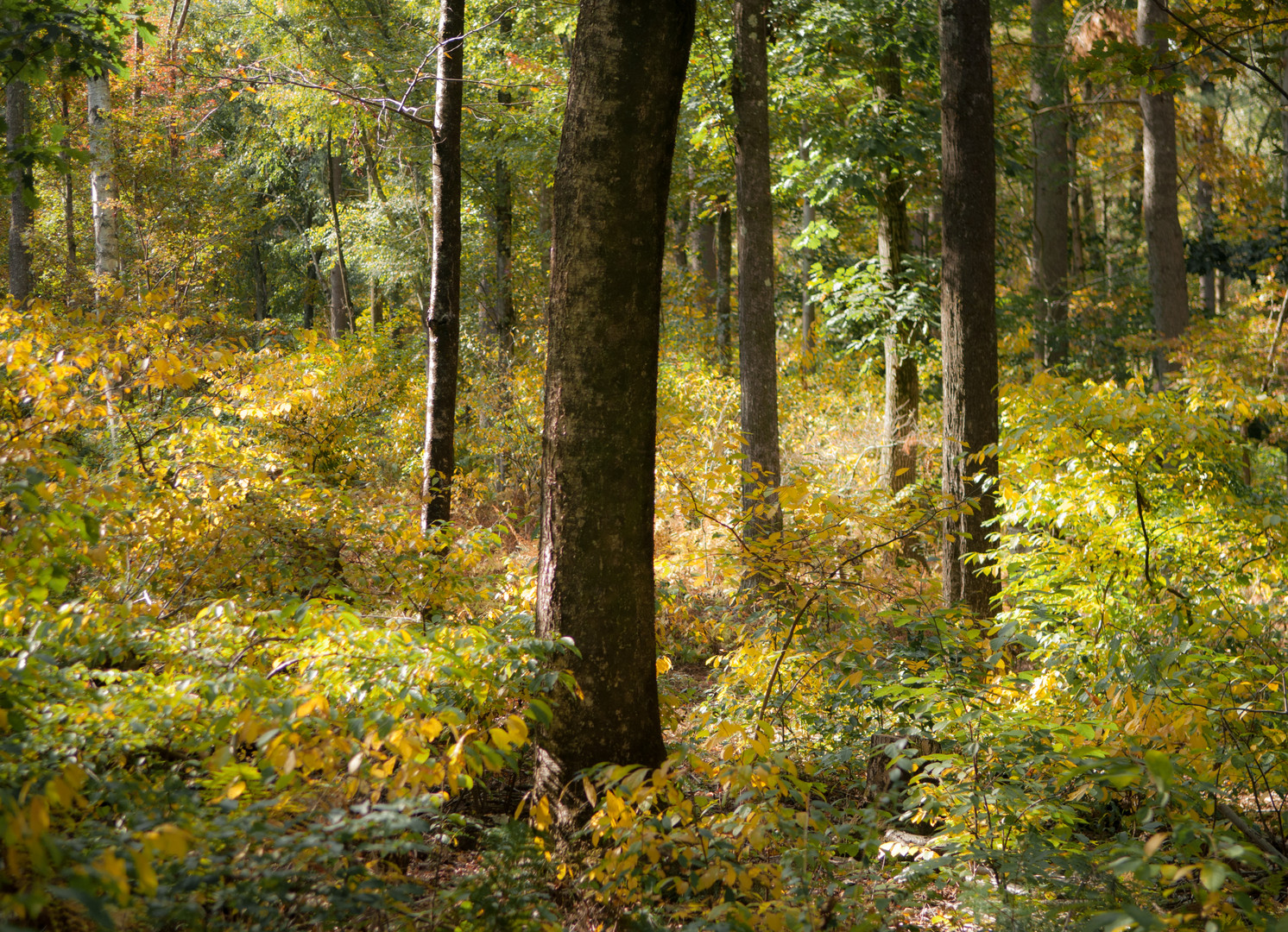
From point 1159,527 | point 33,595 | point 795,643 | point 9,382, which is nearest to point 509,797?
point 795,643

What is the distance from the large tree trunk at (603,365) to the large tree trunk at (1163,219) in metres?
10.8

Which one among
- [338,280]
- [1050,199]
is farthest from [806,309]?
[338,280]

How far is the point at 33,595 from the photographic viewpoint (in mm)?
2559

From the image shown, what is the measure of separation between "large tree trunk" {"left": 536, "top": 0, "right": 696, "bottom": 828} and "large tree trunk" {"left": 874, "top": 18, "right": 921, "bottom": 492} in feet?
24.8

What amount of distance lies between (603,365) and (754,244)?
5.36m

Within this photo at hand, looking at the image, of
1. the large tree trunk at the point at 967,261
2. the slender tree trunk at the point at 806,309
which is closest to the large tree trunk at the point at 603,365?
the large tree trunk at the point at 967,261

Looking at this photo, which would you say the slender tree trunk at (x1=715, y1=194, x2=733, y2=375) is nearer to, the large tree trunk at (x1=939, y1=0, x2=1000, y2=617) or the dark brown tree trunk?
the large tree trunk at (x1=939, y1=0, x2=1000, y2=617)

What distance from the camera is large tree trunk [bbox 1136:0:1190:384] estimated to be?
11859 millimetres

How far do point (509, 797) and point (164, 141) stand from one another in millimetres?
16914

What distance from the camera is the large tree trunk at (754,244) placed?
320 inches

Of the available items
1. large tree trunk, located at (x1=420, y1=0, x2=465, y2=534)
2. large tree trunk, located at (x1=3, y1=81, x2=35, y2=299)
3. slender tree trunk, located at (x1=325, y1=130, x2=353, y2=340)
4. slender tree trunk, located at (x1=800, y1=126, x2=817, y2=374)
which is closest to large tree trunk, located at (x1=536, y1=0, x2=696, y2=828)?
large tree trunk, located at (x1=420, y1=0, x2=465, y2=534)

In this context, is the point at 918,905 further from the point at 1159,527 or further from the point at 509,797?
the point at 1159,527

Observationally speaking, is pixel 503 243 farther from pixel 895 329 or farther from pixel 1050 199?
pixel 1050 199

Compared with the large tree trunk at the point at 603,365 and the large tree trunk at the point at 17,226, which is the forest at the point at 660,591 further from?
the large tree trunk at the point at 17,226
